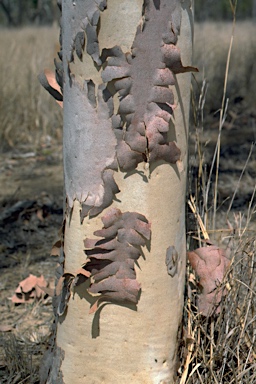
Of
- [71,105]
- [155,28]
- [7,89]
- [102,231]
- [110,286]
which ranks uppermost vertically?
[155,28]

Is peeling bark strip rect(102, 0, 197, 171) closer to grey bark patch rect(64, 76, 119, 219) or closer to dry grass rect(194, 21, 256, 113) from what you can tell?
grey bark patch rect(64, 76, 119, 219)

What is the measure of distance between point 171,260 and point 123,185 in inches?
9.7

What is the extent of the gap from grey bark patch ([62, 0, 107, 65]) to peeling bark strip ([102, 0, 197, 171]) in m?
0.04

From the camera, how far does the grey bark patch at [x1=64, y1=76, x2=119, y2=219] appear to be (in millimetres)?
1566

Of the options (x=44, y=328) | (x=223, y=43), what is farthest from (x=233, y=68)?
(x=44, y=328)

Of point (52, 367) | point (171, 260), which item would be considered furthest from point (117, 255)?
point (52, 367)

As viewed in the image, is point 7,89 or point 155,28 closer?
point 155,28

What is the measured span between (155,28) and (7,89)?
4.54 meters

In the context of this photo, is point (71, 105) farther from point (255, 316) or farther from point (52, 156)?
point (52, 156)

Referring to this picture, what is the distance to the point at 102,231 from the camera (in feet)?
5.25

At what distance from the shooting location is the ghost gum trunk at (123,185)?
1.53 meters

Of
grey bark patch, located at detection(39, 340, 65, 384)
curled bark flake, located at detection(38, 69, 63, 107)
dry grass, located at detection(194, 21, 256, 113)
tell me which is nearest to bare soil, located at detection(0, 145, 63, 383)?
grey bark patch, located at detection(39, 340, 65, 384)

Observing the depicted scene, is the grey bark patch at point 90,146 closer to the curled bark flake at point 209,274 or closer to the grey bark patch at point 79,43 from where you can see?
the grey bark patch at point 79,43

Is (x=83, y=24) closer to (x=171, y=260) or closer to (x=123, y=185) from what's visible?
(x=123, y=185)
